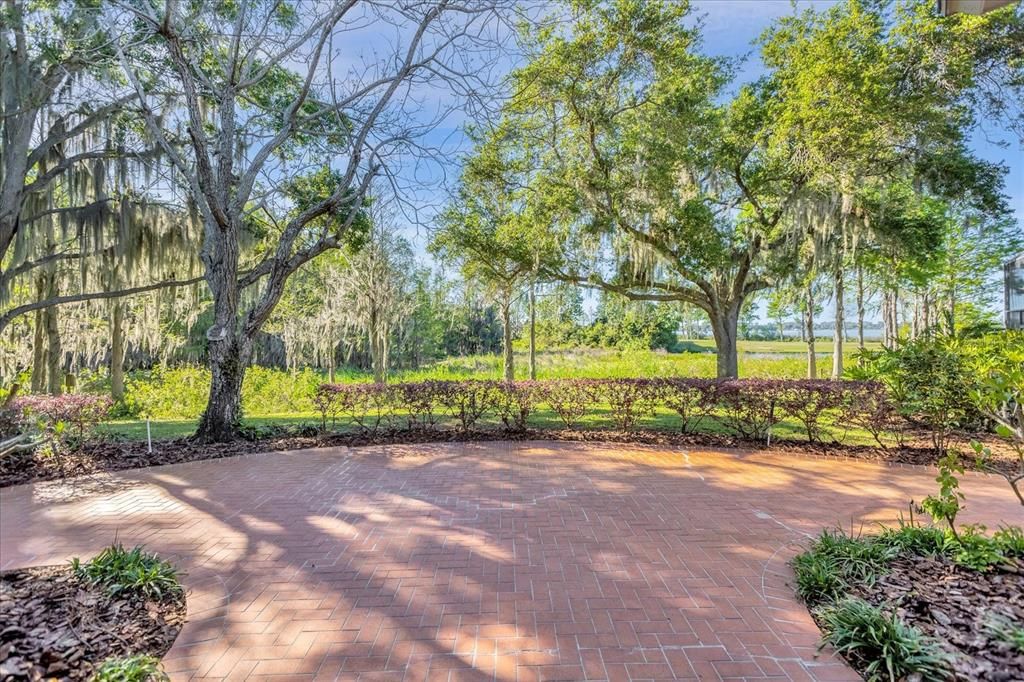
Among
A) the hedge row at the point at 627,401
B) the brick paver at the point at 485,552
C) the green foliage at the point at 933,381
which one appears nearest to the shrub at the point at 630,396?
the hedge row at the point at 627,401

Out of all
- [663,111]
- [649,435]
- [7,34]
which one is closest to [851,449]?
[649,435]

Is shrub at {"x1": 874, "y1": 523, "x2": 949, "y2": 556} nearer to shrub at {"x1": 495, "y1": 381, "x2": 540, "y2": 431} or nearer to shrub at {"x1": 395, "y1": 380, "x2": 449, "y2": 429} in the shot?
shrub at {"x1": 495, "y1": 381, "x2": 540, "y2": 431}

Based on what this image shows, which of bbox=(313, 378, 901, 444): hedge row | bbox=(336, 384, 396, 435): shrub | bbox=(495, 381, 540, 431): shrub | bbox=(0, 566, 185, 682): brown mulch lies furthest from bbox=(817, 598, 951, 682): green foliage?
bbox=(336, 384, 396, 435): shrub

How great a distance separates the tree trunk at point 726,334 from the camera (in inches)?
385

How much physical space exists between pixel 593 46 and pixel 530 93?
1.17m

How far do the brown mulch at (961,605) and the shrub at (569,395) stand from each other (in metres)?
4.46

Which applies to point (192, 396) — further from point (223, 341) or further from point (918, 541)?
point (918, 541)

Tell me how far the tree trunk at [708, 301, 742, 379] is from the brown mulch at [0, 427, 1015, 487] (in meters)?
3.14

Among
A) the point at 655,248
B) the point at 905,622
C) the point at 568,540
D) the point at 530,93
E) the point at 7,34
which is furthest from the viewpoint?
the point at 655,248

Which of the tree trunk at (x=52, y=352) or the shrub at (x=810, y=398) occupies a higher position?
the tree trunk at (x=52, y=352)

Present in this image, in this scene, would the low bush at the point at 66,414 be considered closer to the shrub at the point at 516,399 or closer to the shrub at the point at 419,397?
the shrub at the point at 419,397

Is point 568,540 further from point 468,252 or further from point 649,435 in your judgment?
point 468,252

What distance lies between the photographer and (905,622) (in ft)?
7.70

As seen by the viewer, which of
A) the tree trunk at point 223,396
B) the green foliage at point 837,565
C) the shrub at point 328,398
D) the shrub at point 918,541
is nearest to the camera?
the green foliage at point 837,565
